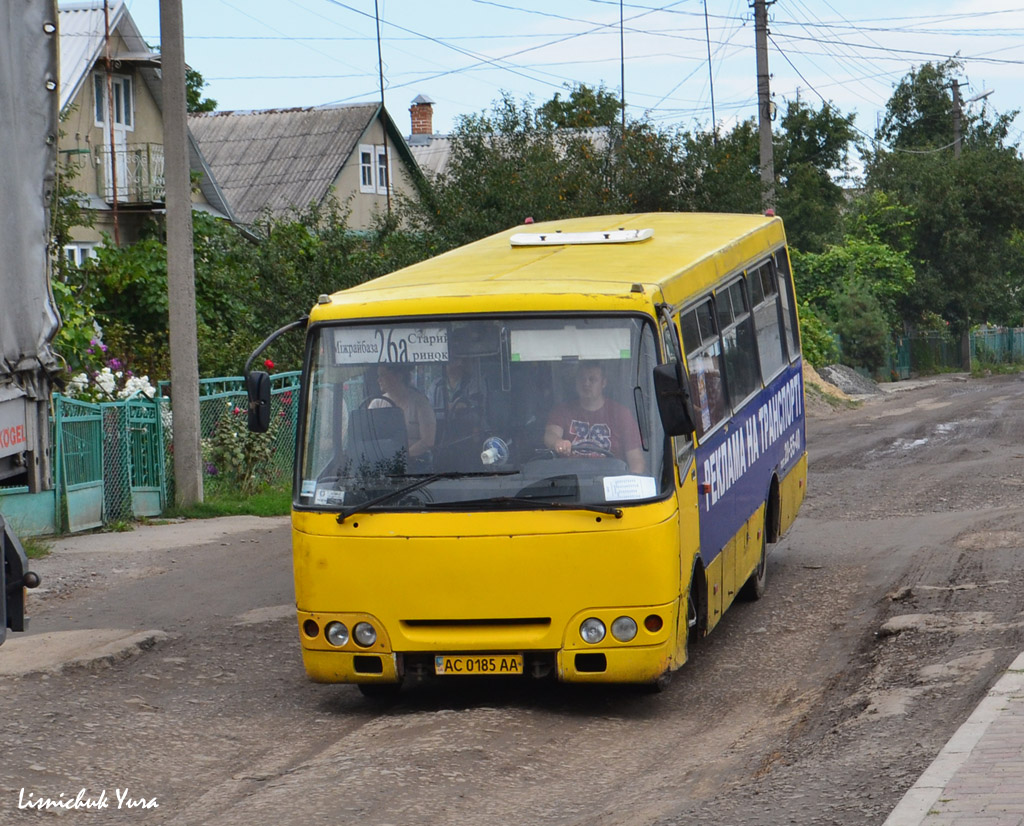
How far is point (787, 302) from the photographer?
44.2 feet

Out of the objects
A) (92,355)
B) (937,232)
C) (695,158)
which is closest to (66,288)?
(92,355)

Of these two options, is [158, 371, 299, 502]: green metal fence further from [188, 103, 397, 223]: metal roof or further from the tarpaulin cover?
[188, 103, 397, 223]: metal roof

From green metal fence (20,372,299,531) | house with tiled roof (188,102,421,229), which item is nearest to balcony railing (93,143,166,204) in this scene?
house with tiled roof (188,102,421,229)

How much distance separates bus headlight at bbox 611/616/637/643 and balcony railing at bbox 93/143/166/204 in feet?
82.8

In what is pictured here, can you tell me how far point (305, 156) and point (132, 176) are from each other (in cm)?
1362

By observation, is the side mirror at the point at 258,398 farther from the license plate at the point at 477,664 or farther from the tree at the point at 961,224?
the tree at the point at 961,224

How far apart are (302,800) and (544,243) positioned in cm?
462

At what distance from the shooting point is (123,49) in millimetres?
31969

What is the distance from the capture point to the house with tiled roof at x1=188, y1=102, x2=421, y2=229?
1708 inches

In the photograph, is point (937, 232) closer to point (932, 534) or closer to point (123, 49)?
point (123, 49)

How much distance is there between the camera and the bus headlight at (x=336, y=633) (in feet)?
A: 25.6

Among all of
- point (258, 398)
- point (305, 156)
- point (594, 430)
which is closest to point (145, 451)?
point (258, 398)

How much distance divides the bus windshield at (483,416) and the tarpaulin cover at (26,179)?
2099mm

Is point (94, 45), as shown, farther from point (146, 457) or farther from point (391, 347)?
point (391, 347)
